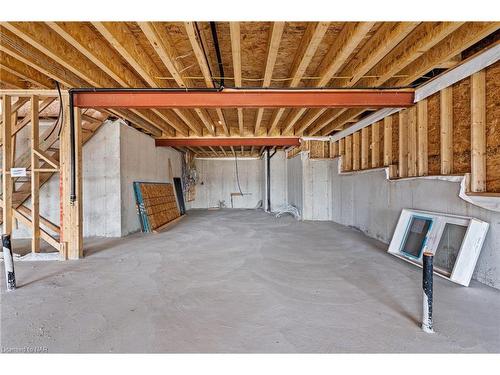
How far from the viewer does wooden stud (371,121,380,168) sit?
4922mm

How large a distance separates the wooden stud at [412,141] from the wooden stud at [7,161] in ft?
20.0

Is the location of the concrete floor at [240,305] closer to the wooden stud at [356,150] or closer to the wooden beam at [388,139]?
the wooden beam at [388,139]

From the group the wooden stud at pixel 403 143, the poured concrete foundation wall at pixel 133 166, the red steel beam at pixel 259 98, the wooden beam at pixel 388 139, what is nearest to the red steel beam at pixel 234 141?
the poured concrete foundation wall at pixel 133 166

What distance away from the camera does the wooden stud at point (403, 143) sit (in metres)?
4.04

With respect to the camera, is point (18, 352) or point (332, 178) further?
point (332, 178)

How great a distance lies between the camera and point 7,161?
12.5 ft

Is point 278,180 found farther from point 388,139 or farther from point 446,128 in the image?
point 446,128

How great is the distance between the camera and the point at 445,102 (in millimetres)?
3180

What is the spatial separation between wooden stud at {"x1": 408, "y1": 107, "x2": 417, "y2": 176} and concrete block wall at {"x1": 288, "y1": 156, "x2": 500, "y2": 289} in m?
0.19

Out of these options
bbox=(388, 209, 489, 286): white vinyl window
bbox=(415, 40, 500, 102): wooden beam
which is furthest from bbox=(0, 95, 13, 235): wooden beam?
bbox=(415, 40, 500, 102): wooden beam

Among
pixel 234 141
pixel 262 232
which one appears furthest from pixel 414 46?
pixel 234 141
